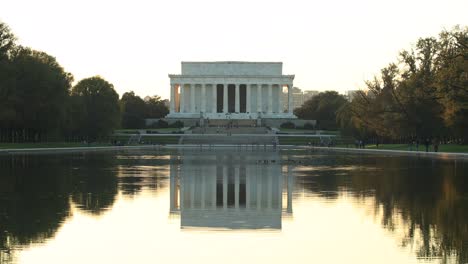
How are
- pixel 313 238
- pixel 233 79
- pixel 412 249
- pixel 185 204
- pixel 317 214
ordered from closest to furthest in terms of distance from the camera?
pixel 412 249 → pixel 313 238 → pixel 317 214 → pixel 185 204 → pixel 233 79

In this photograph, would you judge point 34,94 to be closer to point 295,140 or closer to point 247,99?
point 295,140

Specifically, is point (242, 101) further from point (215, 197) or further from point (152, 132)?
point (215, 197)

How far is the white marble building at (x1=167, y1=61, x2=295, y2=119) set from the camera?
136 metres

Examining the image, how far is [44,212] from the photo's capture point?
19359 mm

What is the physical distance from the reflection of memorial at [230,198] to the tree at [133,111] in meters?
86.7

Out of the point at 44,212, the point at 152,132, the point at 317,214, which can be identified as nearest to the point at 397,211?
the point at 317,214

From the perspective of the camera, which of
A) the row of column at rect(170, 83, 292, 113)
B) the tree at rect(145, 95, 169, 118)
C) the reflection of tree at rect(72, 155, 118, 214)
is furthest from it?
the tree at rect(145, 95, 169, 118)

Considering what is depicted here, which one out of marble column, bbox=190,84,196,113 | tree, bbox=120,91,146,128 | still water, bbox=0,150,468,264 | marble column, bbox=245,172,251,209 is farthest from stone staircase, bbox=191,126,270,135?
still water, bbox=0,150,468,264

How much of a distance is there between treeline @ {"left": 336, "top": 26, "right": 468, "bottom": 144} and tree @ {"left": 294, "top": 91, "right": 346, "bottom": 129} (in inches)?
1607

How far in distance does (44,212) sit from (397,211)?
8.14 metres

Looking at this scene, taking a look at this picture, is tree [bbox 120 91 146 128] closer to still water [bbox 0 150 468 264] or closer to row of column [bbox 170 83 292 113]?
row of column [bbox 170 83 292 113]

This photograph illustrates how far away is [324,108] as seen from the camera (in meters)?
137

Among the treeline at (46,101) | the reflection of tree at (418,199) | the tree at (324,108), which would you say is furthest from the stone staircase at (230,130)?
the reflection of tree at (418,199)

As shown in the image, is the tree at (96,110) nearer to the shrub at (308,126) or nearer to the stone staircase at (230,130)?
the stone staircase at (230,130)
